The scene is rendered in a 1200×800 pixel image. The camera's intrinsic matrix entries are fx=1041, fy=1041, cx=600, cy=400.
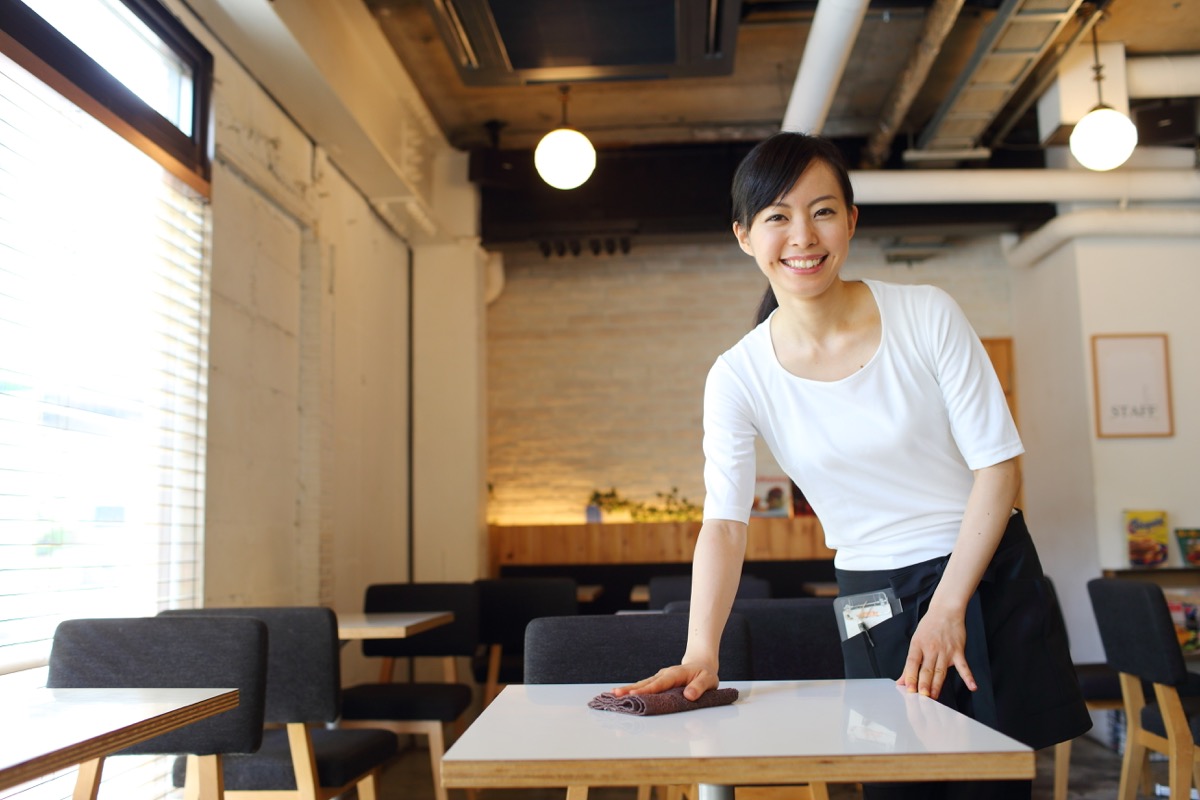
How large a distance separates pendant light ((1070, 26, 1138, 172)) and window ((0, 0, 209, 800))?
4085 millimetres

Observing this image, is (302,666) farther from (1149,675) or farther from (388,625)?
(1149,675)

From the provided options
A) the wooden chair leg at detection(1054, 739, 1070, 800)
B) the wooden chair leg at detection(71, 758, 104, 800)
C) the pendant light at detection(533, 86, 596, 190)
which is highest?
the pendant light at detection(533, 86, 596, 190)

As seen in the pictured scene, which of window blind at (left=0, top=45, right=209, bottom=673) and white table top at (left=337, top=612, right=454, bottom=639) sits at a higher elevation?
window blind at (left=0, top=45, right=209, bottom=673)

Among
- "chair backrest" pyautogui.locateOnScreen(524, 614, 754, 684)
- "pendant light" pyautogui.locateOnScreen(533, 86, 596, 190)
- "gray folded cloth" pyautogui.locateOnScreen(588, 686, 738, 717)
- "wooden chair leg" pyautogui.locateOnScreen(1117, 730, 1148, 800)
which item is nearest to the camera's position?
"gray folded cloth" pyautogui.locateOnScreen(588, 686, 738, 717)

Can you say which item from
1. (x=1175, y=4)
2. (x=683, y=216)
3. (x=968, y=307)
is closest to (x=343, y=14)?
(x=683, y=216)

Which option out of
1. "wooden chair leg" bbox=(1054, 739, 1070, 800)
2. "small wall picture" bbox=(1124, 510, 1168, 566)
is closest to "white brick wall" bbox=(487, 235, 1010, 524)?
"small wall picture" bbox=(1124, 510, 1168, 566)

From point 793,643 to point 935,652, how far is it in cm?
156

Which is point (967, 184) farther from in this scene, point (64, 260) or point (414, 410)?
point (64, 260)

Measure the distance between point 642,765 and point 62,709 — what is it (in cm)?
127

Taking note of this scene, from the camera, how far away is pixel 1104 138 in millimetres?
5117

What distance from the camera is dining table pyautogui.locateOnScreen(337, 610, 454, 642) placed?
3717 millimetres

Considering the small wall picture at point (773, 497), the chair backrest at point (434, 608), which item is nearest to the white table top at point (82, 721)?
the chair backrest at point (434, 608)

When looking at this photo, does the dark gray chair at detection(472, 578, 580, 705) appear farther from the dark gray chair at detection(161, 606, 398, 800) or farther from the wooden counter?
the dark gray chair at detection(161, 606, 398, 800)

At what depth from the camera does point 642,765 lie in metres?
0.99
